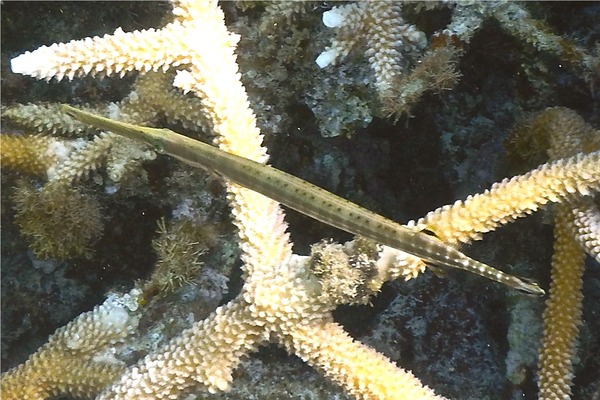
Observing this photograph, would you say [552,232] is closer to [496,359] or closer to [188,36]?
[496,359]

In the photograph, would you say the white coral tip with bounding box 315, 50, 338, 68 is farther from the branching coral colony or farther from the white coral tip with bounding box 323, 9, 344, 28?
the white coral tip with bounding box 323, 9, 344, 28

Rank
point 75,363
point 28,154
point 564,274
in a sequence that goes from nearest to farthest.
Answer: point 564,274 → point 75,363 → point 28,154

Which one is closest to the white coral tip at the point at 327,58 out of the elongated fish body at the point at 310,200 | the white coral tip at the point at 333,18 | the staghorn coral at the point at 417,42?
the staghorn coral at the point at 417,42

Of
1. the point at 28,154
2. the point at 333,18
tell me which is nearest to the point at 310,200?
the point at 333,18

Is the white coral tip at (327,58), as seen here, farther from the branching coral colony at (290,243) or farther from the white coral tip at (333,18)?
the white coral tip at (333,18)

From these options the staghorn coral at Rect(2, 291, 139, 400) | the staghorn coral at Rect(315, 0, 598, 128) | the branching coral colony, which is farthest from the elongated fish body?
the staghorn coral at Rect(2, 291, 139, 400)

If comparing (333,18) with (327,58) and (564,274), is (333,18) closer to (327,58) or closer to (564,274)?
(327,58)
